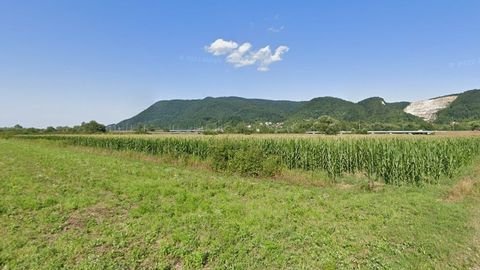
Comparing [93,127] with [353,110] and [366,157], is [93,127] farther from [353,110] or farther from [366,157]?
[353,110]

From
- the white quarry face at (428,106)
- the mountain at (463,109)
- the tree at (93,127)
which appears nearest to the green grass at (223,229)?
the tree at (93,127)

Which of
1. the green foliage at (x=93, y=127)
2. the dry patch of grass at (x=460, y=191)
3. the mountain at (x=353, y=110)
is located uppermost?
the mountain at (x=353, y=110)

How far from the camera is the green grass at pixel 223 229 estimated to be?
434 cm

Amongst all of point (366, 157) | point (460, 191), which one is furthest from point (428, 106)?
point (460, 191)

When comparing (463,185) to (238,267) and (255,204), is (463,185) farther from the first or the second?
(238,267)

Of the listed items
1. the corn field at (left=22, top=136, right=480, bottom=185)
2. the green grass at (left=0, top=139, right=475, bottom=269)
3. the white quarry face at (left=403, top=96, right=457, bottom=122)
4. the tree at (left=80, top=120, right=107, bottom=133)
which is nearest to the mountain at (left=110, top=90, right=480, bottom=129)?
the white quarry face at (left=403, top=96, right=457, bottom=122)

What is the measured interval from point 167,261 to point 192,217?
5.97 ft

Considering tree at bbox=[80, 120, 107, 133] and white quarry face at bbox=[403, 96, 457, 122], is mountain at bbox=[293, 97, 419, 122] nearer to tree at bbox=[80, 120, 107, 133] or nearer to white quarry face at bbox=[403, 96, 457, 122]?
white quarry face at bbox=[403, 96, 457, 122]

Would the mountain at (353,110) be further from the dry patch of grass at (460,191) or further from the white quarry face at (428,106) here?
the dry patch of grass at (460,191)

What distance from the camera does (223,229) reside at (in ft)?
17.9

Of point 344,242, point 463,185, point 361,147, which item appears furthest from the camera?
point 361,147

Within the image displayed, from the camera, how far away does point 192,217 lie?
6.10m

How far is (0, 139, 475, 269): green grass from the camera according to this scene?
14.2 ft

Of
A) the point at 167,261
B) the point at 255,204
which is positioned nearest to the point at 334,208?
the point at 255,204
